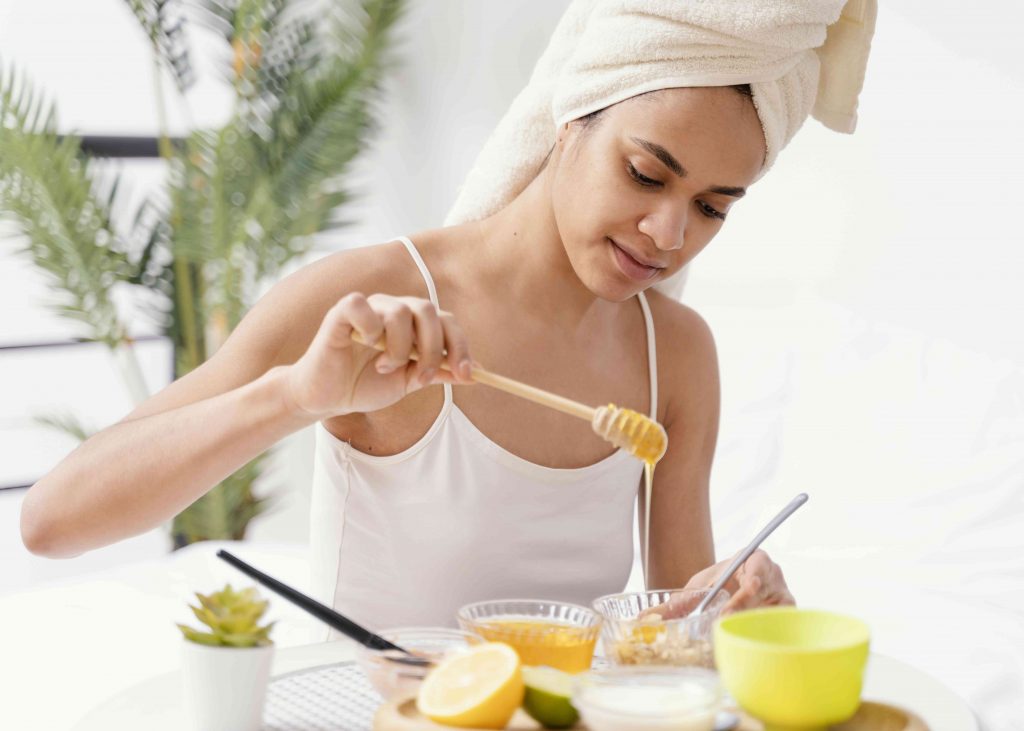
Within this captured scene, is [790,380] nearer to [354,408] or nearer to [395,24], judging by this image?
[354,408]

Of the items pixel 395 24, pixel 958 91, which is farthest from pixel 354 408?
pixel 395 24

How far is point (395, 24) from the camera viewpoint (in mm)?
4359

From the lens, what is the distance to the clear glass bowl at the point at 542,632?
1159 mm

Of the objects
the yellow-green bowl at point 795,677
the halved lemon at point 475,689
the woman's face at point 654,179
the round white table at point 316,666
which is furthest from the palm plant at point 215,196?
the yellow-green bowl at point 795,677

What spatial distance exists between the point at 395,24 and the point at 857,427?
8.19 ft

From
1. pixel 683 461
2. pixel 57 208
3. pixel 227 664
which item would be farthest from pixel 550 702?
pixel 57 208

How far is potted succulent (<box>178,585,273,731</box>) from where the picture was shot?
3.48 feet

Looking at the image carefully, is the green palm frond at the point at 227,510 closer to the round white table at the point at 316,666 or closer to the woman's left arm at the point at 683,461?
the woman's left arm at the point at 683,461

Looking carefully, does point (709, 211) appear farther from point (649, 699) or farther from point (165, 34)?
point (165, 34)

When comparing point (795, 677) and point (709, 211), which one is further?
point (709, 211)

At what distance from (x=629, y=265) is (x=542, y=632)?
0.56 m

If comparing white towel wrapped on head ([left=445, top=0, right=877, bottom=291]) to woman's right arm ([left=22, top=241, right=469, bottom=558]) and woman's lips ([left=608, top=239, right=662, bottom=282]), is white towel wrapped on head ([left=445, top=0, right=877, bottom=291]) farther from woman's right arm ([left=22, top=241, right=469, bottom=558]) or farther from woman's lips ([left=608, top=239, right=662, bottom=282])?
woman's right arm ([left=22, top=241, right=469, bottom=558])

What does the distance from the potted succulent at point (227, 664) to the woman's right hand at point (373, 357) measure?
8.9 inches

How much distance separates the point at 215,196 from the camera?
3773 millimetres
